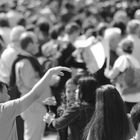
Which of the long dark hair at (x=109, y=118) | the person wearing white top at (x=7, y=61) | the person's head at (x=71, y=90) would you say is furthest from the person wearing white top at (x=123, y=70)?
the long dark hair at (x=109, y=118)

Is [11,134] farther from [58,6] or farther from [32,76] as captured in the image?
[58,6]

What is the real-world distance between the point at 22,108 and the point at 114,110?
0.81 m

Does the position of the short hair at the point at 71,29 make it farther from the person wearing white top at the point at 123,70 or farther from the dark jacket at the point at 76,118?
the dark jacket at the point at 76,118

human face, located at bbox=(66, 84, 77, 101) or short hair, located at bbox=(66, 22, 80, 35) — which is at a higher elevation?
short hair, located at bbox=(66, 22, 80, 35)

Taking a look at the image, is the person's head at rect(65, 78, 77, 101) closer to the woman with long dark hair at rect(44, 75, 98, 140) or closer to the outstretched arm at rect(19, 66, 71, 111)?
the woman with long dark hair at rect(44, 75, 98, 140)

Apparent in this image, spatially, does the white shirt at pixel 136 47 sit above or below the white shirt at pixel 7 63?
below

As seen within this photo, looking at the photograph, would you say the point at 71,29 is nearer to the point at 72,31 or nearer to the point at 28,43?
the point at 72,31

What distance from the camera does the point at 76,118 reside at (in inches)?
221

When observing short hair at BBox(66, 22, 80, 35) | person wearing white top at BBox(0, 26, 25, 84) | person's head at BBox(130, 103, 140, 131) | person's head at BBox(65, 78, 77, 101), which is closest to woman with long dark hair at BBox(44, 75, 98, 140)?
person's head at BBox(65, 78, 77, 101)

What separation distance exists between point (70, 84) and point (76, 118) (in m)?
0.88

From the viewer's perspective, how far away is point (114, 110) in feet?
15.1

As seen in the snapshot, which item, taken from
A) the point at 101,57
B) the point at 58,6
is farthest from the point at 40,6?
the point at 101,57

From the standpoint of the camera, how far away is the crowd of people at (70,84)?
4.65 meters

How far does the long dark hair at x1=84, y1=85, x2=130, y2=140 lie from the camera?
15.0 ft
